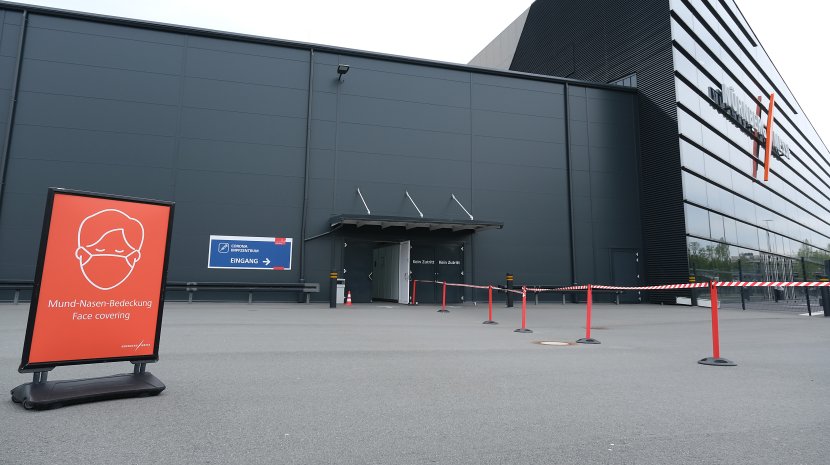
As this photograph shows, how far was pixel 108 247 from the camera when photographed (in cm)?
440

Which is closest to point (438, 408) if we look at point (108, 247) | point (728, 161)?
point (108, 247)

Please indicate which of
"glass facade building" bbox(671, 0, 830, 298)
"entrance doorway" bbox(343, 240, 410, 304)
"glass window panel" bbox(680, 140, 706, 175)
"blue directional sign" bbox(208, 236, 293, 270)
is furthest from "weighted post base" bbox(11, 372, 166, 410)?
"glass window panel" bbox(680, 140, 706, 175)

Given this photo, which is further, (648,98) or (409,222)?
(648,98)

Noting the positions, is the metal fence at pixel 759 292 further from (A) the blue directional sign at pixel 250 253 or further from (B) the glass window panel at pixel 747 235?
(A) the blue directional sign at pixel 250 253

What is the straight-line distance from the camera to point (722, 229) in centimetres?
2208

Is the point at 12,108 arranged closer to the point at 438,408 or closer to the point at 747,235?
the point at 438,408

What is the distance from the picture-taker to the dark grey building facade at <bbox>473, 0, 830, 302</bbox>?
20.8 m

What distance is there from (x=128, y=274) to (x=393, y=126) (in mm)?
16049

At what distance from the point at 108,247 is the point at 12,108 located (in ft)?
54.2

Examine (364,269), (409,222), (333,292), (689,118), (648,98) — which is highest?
(648,98)

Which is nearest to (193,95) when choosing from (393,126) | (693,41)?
(393,126)

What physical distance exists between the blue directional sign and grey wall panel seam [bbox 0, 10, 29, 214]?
22.1 ft

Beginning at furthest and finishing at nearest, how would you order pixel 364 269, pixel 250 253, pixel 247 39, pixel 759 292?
pixel 759 292 → pixel 364 269 → pixel 247 39 → pixel 250 253

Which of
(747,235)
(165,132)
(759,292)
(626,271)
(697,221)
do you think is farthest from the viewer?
(747,235)
